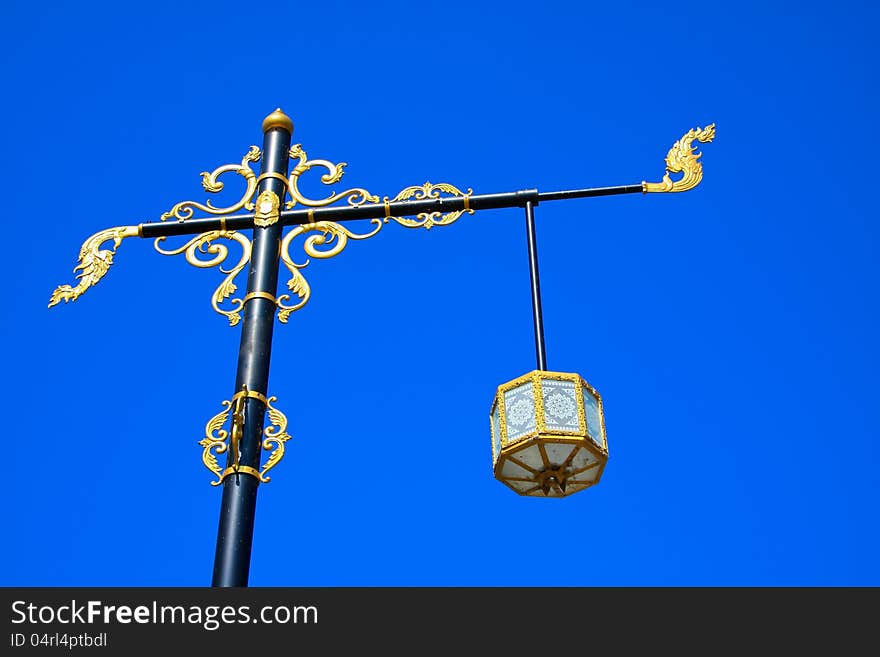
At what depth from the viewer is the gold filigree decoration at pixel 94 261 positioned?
431 inches

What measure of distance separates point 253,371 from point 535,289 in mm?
1885

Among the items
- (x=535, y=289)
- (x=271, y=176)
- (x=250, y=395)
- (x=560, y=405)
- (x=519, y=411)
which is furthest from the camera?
(x=271, y=176)

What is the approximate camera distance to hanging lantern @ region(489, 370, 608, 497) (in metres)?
9.20

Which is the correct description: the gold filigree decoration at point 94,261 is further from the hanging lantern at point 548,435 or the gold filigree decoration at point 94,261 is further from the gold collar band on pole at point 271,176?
the hanging lantern at point 548,435

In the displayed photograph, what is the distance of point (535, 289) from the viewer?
33.2 ft

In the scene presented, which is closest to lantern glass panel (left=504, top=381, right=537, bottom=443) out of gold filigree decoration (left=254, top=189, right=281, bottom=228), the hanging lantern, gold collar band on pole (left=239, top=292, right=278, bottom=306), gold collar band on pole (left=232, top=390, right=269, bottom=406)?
the hanging lantern

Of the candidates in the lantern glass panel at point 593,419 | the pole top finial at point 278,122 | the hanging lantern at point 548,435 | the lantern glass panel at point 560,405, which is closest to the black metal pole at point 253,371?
the pole top finial at point 278,122

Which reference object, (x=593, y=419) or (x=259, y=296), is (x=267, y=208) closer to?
(x=259, y=296)

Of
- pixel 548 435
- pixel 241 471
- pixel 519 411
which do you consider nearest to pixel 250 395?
pixel 241 471

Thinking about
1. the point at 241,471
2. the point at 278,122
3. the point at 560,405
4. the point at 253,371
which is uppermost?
the point at 278,122

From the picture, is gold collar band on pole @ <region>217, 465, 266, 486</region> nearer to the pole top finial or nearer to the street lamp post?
the street lamp post

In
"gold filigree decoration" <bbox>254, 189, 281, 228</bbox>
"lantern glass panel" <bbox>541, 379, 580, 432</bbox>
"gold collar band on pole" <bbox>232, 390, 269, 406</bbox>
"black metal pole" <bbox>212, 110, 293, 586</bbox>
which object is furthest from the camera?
"gold filigree decoration" <bbox>254, 189, 281, 228</bbox>

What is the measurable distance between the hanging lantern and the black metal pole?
4.79ft
